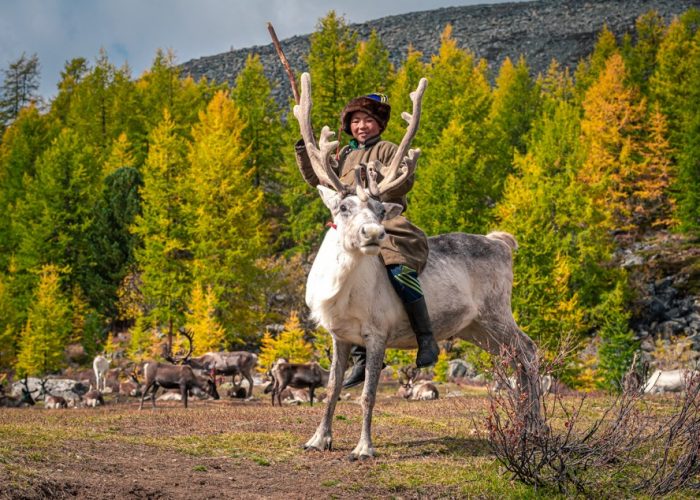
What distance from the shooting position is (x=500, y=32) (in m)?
86.4

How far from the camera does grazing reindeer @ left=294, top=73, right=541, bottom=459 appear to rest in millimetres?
6497

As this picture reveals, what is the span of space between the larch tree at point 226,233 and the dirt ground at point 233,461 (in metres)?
17.9

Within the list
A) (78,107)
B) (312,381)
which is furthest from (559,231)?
(78,107)

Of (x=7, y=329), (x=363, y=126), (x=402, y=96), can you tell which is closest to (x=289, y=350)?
(x=7, y=329)

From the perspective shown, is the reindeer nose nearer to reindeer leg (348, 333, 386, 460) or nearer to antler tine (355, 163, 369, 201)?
antler tine (355, 163, 369, 201)

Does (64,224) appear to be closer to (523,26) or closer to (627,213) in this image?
(627,213)

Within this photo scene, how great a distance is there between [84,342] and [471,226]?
58.1 feet

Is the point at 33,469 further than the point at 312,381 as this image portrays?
No

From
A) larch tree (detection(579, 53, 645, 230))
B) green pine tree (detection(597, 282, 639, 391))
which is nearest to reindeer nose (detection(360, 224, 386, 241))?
green pine tree (detection(597, 282, 639, 391))

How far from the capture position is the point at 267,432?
8.29 metres

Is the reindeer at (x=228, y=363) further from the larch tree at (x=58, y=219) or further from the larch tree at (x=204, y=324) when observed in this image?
the larch tree at (x=58, y=219)

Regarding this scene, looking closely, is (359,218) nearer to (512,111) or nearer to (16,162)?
(512,111)

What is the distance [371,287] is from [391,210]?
A: 2.51 feet

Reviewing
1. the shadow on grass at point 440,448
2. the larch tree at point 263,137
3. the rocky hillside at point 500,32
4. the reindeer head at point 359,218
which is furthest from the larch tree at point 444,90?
the rocky hillside at point 500,32
